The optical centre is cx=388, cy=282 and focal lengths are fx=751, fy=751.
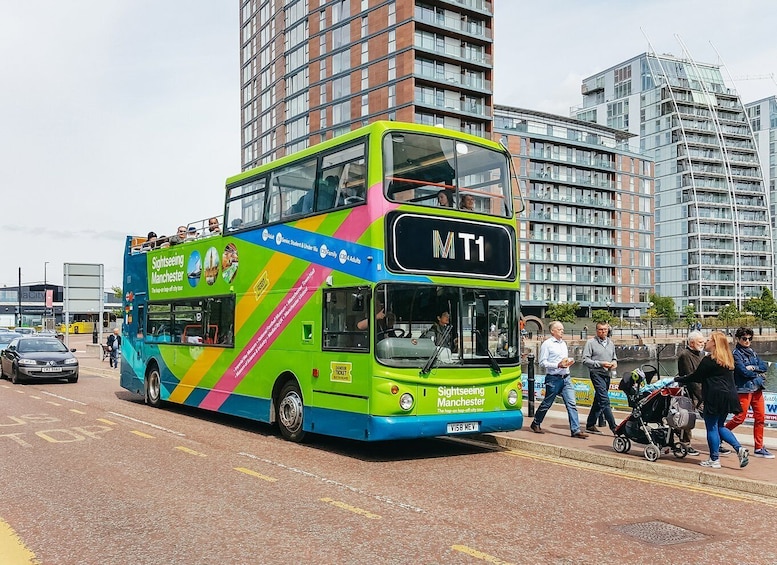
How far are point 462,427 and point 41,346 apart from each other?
19.4 metres

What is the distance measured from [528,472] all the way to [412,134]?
4.90m

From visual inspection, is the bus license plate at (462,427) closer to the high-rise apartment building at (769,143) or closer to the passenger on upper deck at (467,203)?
the passenger on upper deck at (467,203)

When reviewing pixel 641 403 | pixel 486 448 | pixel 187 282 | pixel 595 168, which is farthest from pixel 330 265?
pixel 595 168

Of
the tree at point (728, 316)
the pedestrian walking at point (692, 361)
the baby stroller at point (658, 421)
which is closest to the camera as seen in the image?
the baby stroller at point (658, 421)

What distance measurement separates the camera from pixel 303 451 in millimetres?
11156

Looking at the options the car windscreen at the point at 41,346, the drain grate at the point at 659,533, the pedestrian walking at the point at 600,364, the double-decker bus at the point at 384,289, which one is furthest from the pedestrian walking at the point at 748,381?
the car windscreen at the point at 41,346

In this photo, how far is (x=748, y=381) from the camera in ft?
32.8

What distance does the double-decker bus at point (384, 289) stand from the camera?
10.2m

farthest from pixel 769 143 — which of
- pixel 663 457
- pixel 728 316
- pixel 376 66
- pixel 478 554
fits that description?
pixel 478 554

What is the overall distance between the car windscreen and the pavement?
17788 millimetres

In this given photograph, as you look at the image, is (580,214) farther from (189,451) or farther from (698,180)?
(189,451)

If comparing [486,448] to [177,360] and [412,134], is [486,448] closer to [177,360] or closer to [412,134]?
[412,134]

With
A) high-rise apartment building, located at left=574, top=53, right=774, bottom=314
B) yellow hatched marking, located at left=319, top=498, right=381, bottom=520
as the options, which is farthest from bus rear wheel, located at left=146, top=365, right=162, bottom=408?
high-rise apartment building, located at left=574, top=53, right=774, bottom=314

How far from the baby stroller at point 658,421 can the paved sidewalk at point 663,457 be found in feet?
0.52
